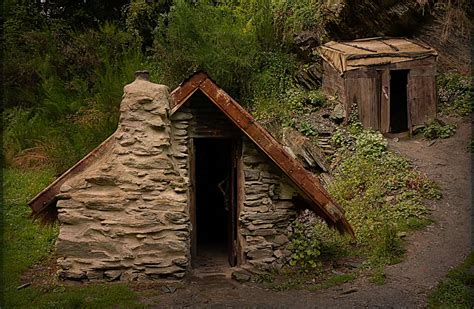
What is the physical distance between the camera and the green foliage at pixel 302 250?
876 centimetres

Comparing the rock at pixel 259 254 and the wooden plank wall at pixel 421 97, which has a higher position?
the wooden plank wall at pixel 421 97

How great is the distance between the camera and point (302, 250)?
8836mm

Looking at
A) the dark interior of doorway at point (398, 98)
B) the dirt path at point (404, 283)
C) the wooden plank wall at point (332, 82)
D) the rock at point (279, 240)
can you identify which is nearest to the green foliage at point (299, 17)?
the wooden plank wall at point (332, 82)

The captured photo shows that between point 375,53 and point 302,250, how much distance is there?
789 centimetres

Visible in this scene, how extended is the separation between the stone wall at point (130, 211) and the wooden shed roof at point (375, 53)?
826 cm

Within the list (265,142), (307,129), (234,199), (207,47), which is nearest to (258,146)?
(265,142)

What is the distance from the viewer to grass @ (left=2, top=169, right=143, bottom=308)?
281 inches

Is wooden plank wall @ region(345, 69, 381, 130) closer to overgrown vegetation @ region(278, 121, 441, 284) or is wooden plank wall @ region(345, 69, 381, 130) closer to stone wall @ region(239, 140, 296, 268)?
overgrown vegetation @ region(278, 121, 441, 284)

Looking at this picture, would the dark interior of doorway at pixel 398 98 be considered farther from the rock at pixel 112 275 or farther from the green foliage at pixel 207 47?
the rock at pixel 112 275

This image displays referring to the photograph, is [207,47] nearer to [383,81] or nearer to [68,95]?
[68,95]

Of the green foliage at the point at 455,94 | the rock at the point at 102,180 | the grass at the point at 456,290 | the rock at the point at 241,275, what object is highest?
the green foliage at the point at 455,94

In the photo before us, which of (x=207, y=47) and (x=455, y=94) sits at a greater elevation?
(x=207, y=47)

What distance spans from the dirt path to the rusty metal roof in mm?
1187

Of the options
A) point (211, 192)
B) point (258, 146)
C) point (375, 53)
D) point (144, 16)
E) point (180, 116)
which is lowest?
point (211, 192)
